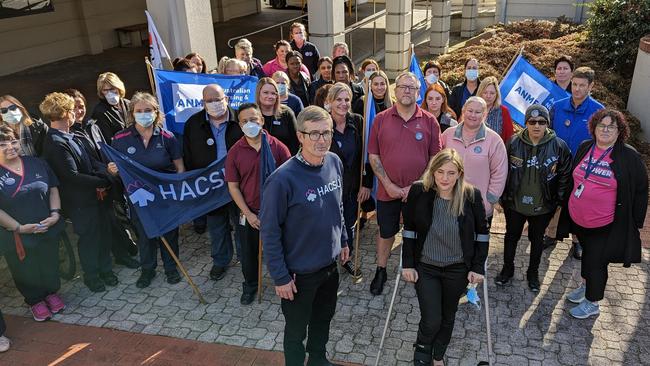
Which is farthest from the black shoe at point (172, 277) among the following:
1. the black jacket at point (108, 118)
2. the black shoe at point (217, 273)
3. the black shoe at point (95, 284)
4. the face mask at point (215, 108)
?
the face mask at point (215, 108)

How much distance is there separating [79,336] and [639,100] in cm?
910

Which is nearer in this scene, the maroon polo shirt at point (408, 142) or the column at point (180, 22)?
the maroon polo shirt at point (408, 142)

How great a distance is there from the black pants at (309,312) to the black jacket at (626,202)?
8.31ft

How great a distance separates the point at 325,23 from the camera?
10852 millimetres

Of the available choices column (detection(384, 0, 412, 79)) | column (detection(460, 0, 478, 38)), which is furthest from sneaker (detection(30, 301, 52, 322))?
column (detection(460, 0, 478, 38))

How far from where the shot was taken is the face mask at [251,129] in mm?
4602

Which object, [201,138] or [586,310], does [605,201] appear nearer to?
[586,310]

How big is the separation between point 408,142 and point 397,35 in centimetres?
865

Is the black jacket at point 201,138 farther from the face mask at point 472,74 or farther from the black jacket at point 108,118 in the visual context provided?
the face mask at point 472,74

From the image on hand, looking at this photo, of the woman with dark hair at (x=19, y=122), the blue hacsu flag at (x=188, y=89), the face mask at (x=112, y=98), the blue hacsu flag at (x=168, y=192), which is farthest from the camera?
the blue hacsu flag at (x=188, y=89)

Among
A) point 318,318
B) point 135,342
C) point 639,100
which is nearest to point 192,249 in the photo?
point 135,342

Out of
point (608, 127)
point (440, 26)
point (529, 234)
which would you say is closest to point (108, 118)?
point (529, 234)

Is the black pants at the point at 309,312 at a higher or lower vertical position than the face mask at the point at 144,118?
lower

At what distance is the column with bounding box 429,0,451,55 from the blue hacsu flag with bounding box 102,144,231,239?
435 inches
